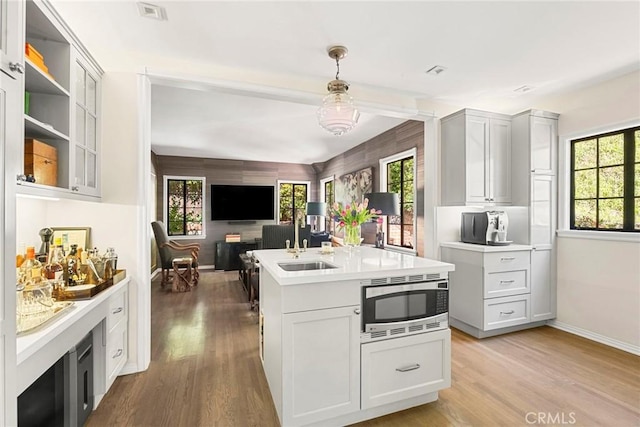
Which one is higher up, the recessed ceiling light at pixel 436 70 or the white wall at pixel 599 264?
the recessed ceiling light at pixel 436 70

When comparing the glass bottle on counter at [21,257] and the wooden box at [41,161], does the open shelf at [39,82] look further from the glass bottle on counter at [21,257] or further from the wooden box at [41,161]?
the glass bottle on counter at [21,257]

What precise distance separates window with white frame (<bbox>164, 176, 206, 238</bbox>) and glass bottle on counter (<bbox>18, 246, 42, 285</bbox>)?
5551 millimetres

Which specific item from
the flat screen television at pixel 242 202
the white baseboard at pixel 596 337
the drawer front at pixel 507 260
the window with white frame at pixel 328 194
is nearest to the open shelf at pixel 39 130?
the drawer front at pixel 507 260

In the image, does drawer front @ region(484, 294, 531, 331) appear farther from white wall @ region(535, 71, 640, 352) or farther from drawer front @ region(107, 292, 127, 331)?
drawer front @ region(107, 292, 127, 331)

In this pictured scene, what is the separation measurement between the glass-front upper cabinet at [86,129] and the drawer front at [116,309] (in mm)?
786

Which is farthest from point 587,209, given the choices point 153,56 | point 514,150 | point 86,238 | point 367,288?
point 86,238

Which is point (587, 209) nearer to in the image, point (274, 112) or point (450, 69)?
point (450, 69)

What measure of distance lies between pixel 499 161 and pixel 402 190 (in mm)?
1458

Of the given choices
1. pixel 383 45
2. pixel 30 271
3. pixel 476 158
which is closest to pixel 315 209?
pixel 476 158

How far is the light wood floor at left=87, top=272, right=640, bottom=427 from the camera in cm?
191

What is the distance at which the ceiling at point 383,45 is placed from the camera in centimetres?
196

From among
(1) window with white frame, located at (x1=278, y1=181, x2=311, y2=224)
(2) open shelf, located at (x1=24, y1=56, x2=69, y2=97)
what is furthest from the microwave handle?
(1) window with white frame, located at (x1=278, y1=181, x2=311, y2=224)

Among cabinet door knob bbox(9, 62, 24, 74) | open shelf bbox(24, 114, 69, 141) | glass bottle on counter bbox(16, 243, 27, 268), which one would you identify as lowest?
glass bottle on counter bbox(16, 243, 27, 268)

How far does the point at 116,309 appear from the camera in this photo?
2205 mm
